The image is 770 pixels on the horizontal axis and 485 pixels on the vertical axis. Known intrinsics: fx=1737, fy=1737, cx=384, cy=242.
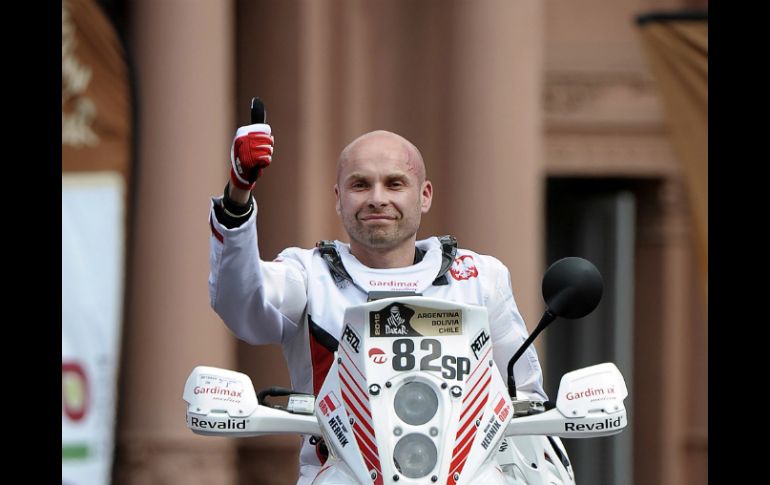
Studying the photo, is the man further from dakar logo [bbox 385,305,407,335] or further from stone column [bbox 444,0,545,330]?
stone column [bbox 444,0,545,330]

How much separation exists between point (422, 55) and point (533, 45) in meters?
1.44

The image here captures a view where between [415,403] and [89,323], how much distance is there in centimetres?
789

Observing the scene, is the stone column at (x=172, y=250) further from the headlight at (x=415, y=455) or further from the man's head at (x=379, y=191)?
the headlight at (x=415, y=455)

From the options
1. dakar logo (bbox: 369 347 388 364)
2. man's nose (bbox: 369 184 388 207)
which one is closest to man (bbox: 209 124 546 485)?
man's nose (bbox: 369 184 388 207)

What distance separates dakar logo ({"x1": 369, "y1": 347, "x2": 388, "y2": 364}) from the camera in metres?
4.24

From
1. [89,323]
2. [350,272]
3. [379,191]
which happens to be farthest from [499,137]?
[379,191]

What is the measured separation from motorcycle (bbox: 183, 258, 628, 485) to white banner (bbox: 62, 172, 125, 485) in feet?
24.1

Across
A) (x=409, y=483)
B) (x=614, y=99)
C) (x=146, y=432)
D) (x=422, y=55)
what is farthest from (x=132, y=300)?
(x=409, y=483)

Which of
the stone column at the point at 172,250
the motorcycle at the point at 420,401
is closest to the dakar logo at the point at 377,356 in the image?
the motorcycle at the point at 420,401

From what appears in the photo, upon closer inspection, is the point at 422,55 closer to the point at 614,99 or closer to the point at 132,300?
the point at 614,99

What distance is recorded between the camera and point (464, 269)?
5.12 meters

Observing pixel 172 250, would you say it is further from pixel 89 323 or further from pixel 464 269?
pixel 464 269

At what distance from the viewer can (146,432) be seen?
1248 centimetres

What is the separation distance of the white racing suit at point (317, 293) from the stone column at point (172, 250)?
734 cm
